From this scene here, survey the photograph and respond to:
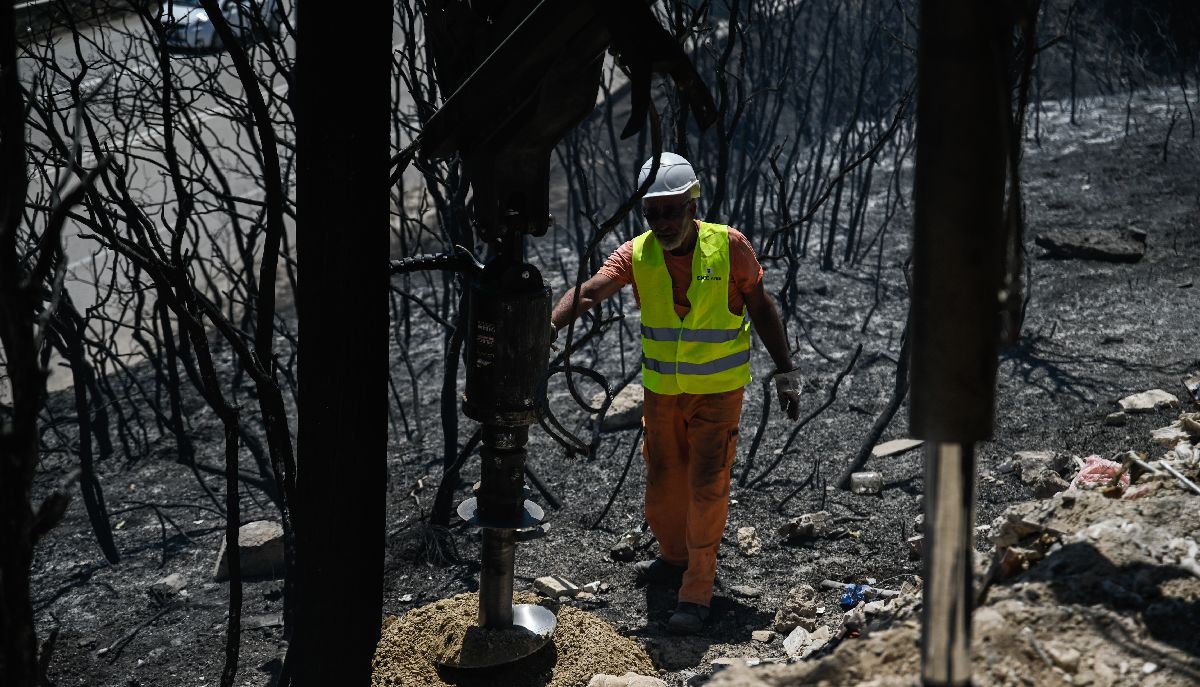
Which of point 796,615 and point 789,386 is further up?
point 789,386

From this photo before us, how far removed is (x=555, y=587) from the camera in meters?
4.86

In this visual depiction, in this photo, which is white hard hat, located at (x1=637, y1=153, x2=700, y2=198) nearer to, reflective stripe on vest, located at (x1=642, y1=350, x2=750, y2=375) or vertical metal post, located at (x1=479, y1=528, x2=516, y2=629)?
reflective stripe on vest, located at (x1=642, y1=350, x2=750, y2=375)

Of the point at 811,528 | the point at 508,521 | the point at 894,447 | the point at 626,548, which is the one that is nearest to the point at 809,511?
the point at 811,528

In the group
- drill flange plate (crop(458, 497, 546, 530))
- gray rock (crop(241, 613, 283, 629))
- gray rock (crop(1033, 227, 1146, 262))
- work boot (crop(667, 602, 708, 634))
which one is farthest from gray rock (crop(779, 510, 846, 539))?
gray rock (crop(1033, 227, 1146, 262))

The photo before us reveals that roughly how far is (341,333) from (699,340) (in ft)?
6.78

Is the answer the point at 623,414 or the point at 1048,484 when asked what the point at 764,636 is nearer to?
the point at 1048,484

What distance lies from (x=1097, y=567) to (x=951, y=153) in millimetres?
1445

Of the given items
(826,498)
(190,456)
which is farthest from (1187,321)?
(190,456)

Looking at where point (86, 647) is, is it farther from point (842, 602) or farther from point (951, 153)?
point (951, 153)

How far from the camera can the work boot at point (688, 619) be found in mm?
4617

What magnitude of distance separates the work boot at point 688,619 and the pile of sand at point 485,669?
0.28 m

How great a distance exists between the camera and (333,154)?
9.20 feet

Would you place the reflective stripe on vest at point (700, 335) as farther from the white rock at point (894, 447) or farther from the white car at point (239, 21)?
the white car at point (239, 21)

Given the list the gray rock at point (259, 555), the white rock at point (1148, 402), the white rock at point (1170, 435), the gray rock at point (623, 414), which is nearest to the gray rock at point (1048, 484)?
the white rock at point (1170, 435)
